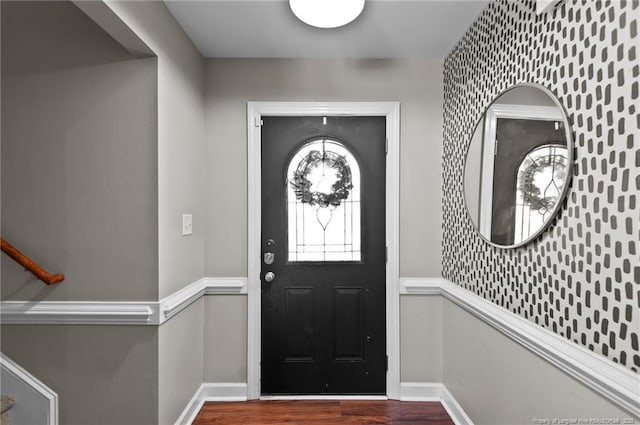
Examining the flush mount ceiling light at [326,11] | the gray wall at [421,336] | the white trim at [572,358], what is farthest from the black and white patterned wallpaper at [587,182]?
the gray wall at [421,336]

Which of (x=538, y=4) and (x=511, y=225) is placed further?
(x=511, y=225)

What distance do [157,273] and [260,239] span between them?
35.2 inches

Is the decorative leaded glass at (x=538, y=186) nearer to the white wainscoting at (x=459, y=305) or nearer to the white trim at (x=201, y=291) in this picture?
the white wainscoting at (x=459, y=305)

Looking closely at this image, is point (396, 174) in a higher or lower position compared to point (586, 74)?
lower

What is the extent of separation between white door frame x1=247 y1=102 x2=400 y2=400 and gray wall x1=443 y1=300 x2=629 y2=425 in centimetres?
36

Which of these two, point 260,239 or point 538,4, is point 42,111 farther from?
point 538,4

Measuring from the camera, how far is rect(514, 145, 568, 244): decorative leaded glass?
1.36 m

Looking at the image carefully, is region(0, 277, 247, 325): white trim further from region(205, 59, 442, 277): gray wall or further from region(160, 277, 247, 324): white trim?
region(205, 59, 442, 277): gray wall

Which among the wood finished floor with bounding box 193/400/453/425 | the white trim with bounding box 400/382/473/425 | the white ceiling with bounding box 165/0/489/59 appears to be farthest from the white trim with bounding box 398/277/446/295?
the white ceiling with bounding box 165/0/489/59

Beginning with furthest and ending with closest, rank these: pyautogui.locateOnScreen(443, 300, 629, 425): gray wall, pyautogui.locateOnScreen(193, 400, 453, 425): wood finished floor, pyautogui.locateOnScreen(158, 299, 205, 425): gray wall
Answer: pyautogui.locateOnScreen(193, 400, 453, 425): wood finished floor
pyautogui.locateOnScreen(158, 299, 205, 425): gray wall
pyautogui.locateOnScreen(443, 300, 629, 425): gray wall

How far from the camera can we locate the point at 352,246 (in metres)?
2.65

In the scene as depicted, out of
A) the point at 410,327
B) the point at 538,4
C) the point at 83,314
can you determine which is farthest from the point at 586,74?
the point at 83,314

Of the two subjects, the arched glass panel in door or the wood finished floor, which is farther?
the arched glass panel in door

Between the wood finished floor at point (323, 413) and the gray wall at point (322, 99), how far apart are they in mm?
876
